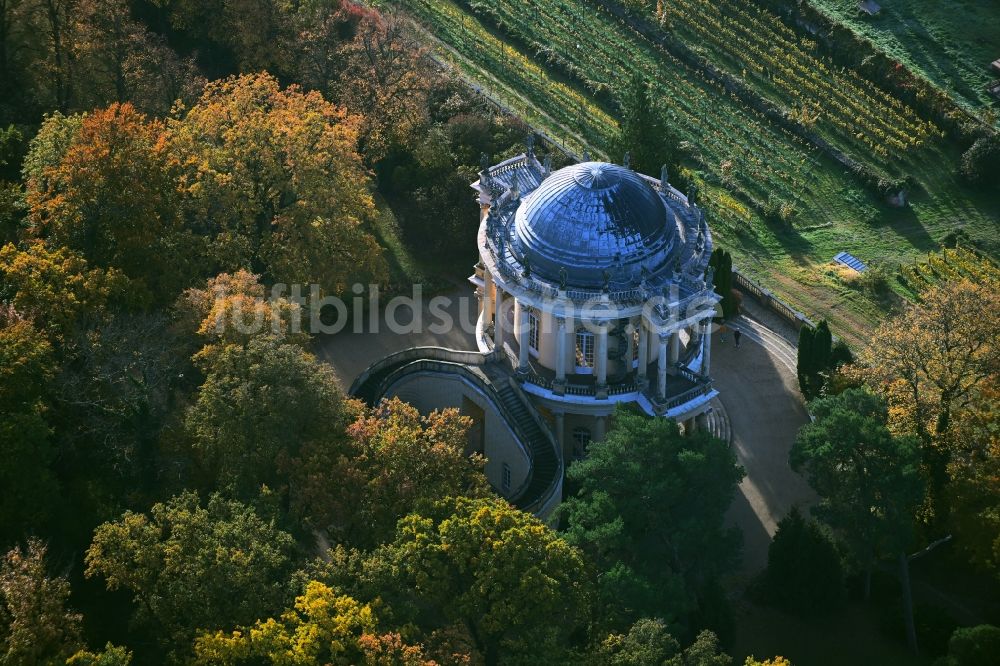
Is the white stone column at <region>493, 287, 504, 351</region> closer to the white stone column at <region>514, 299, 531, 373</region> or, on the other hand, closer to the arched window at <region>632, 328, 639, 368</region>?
the white stone column at <region>514, 299, 531, 373</region>

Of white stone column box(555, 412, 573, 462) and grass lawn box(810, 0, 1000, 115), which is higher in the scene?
grass lawn box(810, 0, 1000, 115)

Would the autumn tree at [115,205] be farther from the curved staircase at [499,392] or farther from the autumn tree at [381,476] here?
the autumn tree at [381,476]

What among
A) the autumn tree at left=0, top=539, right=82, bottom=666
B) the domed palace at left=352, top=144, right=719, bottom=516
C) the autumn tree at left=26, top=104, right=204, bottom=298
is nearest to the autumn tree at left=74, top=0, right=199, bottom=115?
the autumn tree at left=26, top=104, right=204, bottom=298

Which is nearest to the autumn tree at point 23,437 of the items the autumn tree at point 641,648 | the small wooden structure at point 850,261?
the autumn tree at point 641,648

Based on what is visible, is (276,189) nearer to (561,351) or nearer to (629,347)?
(561,351)

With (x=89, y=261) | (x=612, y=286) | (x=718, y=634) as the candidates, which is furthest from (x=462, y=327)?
(x=718, y=634)

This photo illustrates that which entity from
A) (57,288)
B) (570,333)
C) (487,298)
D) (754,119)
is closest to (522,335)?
(570,333)
